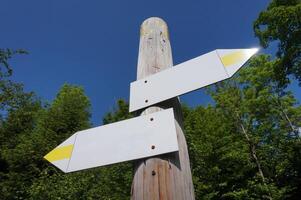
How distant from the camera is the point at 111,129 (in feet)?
4.66

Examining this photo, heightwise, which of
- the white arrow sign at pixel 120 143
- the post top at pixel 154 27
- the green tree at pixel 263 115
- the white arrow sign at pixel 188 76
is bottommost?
the white arrow sign at pixel 120 143

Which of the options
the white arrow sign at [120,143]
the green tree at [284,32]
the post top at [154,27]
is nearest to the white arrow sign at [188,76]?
the white arrow sign at [120,143]

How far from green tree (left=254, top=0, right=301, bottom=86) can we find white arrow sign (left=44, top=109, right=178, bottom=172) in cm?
1042

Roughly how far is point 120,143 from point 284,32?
11.1 metres

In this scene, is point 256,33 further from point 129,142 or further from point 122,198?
point 129,142

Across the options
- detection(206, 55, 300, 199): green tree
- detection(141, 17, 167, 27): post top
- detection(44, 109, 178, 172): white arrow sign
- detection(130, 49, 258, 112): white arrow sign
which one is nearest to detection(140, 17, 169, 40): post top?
detection(141, 17, 167, 27): post top

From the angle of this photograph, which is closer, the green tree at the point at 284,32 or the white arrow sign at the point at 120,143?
the white arrow sign at the point at 120,143

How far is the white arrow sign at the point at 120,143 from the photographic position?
1.21m

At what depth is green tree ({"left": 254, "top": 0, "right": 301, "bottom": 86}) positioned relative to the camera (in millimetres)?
9727

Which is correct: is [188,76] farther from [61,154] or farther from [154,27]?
[61,154]

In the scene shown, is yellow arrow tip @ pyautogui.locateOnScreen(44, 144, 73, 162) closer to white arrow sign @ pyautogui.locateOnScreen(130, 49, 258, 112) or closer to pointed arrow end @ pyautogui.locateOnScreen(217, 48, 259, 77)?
white arrow sign @ pyautogui.locateOnScreen(130, 49, 258, 112)

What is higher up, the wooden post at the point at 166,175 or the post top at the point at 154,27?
the post top at the point at 154,27

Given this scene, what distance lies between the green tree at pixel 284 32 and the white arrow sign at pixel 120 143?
410 inches

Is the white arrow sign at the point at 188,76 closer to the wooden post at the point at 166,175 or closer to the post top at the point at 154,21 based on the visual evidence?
the wooden post at the point at 166,175
